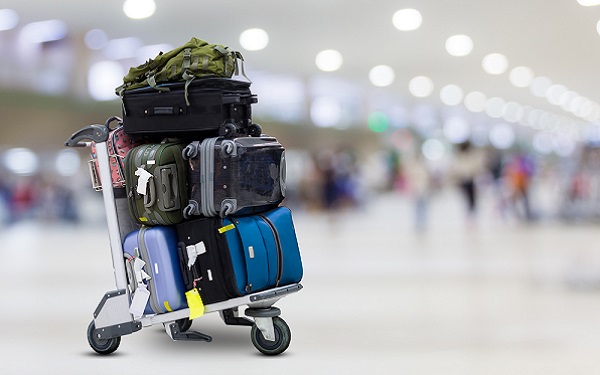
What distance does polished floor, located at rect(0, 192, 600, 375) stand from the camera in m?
3.70

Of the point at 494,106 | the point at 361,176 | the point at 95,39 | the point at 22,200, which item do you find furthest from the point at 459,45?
the point at 494,106

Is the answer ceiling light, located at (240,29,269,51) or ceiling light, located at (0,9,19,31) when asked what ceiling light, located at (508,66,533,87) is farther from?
ceiling light, located at (0,9,19,31)

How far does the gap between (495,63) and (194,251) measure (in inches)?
389

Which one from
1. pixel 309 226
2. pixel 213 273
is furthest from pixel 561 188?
pixel 213 273

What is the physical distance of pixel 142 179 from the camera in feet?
12.1

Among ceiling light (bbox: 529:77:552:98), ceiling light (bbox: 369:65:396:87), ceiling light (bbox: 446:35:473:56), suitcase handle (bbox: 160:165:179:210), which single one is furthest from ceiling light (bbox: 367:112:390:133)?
suitcase handle (bbox: 160:165:179:210)

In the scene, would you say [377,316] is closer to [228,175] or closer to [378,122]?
[228,175]

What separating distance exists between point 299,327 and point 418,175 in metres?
8.27

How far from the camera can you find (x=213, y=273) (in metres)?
3.71

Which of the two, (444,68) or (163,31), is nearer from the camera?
(163,31)

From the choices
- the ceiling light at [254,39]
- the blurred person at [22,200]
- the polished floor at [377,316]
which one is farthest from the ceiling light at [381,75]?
the blurred person at [22,200]

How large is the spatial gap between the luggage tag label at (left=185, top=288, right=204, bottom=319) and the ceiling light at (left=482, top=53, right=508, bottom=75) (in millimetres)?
8921

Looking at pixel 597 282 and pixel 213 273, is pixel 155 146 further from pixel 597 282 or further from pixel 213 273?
pixel 597 282

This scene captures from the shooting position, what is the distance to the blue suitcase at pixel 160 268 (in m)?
3.78
